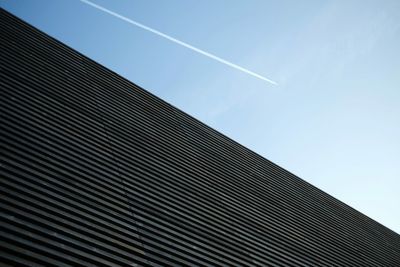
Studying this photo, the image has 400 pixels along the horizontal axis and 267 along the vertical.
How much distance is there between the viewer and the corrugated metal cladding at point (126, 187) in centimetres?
432

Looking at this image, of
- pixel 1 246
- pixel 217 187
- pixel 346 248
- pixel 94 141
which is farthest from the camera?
pixel 346 248

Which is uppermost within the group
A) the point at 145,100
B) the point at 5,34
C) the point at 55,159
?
the point at 145,100

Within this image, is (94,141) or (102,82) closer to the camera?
(94,141)

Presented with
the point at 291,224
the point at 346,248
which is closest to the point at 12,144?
the point at 291,224

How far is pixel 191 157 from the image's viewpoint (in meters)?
8.23

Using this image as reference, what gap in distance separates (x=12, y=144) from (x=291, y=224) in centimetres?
593

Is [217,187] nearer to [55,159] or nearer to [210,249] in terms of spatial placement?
[210,249]

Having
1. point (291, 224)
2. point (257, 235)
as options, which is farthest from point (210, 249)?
point (291, 224)

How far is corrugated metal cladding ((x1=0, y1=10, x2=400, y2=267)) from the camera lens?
4320 mm

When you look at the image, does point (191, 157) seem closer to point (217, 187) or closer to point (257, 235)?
point (217, 187)

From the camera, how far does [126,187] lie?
18.9 ft

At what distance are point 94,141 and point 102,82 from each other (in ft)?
8.35

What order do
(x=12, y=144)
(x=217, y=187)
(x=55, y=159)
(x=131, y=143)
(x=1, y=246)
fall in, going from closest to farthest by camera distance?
(x=1, y=246)
(x=12, y=144)
(x=55, y=159)
(x=131, y=143)
(x=217, y=187)

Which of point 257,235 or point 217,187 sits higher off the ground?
point 217,187
